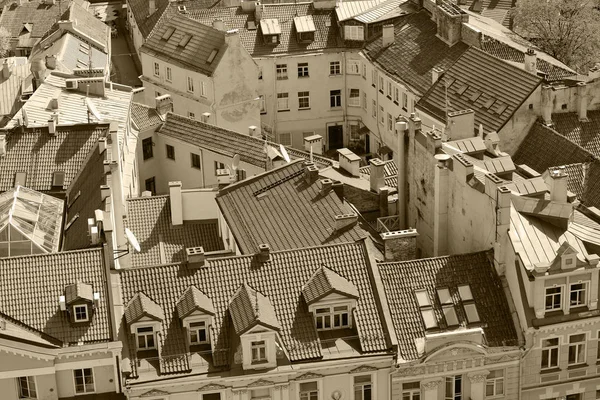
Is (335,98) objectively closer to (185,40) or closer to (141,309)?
(185,40)

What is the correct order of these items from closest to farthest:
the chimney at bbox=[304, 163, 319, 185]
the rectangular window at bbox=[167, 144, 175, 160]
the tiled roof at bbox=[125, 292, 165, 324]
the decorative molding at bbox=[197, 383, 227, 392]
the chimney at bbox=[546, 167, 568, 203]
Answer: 1. the decorative molding at bbox=[197, 383, 227, 392]
2. the tiled roof at bbox=[125, 292, 165, 324]
3. the chimney at bbox=[546, 167, 568, 203]
4. the chimney at bbox=[304, 163, 319, 185]
5. the rectangular window at bbox=[167, 144, 175, 160]

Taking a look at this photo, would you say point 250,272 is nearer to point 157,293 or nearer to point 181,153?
point 157,293

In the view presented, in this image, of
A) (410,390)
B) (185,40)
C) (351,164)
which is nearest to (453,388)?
(410,390)

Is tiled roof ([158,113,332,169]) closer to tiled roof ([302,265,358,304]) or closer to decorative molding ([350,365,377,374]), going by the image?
tiled roof ([302,265,358,304])

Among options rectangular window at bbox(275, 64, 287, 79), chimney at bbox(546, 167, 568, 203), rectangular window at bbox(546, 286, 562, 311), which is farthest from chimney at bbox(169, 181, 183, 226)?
rectangular window at bbox(275, 64, 287, 79)

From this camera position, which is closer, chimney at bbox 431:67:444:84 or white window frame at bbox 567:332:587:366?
white window frame at bbox 567:332:587:366
